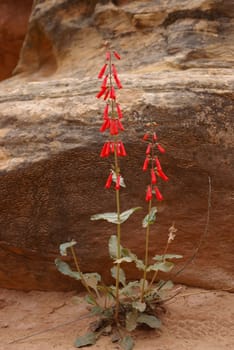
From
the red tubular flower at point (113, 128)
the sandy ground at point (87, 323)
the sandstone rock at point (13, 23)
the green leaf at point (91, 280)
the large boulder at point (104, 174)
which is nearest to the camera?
the red tubular flower at point (113, 128)

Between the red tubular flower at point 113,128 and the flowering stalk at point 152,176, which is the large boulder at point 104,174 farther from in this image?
the red tubular flower at point 113,128

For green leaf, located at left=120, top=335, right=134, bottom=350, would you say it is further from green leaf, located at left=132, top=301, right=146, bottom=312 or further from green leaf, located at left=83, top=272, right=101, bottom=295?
green leaf, located at left=83, top=272, right=101, bottom=295

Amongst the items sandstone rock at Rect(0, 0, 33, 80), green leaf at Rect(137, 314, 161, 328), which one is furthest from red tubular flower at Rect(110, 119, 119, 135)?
sandstone rock at Rect(0, 0, 33, 80)

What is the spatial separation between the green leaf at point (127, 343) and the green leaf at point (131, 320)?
0.14 feet

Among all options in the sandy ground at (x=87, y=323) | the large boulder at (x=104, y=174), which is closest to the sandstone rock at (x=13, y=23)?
the large boulder at (x=104, y=174)

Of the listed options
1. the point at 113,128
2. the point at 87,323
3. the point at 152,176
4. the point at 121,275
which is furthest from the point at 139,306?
the point at 113,128

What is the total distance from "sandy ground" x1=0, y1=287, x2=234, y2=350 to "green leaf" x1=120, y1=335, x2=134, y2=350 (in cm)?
3

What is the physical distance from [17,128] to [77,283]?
0.97 metres

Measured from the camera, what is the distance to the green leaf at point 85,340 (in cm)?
263

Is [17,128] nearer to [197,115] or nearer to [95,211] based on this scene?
[95,211]

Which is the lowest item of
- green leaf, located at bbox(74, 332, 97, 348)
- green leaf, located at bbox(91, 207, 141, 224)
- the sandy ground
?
the sandy ground

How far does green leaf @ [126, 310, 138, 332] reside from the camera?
8.58ft

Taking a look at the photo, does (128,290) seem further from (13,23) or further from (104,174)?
(13,23)

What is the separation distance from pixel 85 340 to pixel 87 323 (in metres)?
0.23
